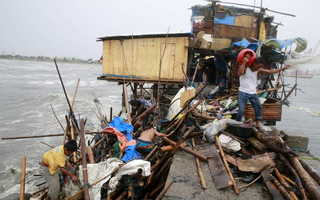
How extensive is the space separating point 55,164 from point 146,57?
7.51 meters

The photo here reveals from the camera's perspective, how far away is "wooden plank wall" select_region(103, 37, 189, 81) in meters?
10.1

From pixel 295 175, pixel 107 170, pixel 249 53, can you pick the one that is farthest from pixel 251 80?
pixel 107 170

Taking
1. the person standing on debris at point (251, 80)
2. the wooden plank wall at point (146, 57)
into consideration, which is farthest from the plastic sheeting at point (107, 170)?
the wooden plank wall at point (146, 57)

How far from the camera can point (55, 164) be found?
379 centimetres

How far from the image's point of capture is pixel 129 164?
3.26 metres

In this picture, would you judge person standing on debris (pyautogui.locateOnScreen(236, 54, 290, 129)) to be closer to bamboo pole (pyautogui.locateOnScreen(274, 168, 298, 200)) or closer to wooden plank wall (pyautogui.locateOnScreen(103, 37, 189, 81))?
bamboo pole (pyautogui.locateOnScreen(274, 168, 298, 200))

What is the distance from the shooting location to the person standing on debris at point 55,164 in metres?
3.66

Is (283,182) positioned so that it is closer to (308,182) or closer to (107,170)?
(308,182)

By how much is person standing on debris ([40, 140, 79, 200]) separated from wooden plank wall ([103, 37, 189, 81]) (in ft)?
21.9

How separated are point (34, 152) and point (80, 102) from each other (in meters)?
11.8

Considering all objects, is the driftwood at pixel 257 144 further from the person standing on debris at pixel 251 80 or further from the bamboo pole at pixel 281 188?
the bamboo pole at pixel 281 188

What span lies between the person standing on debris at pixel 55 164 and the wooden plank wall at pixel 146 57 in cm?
668

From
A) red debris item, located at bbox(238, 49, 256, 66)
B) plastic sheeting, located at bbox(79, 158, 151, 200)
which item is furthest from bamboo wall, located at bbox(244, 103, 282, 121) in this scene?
plastic sheeting, located at bbox(79, 158, 151, 200)

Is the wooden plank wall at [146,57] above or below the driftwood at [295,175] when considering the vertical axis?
above
